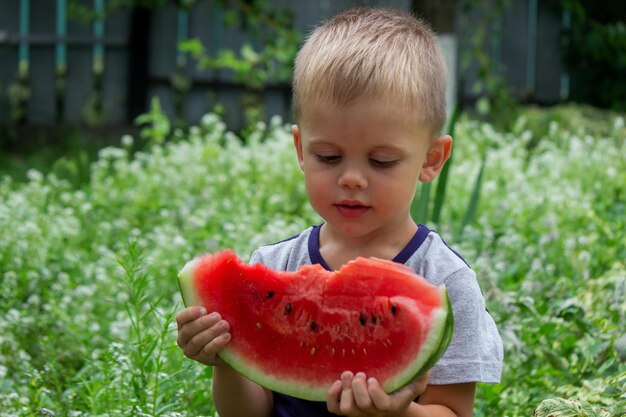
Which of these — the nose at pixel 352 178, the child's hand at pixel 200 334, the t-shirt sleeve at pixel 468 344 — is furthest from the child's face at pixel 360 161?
the child's hand at pixel 200 334

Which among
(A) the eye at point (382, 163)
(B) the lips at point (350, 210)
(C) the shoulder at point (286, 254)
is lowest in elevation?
(C) the shoulder at point (286, 254)

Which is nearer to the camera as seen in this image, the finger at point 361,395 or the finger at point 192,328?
the finger at point 361,395

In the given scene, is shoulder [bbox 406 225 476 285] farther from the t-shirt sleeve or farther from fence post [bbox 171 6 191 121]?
fence post [bbox 171 6 191 121]

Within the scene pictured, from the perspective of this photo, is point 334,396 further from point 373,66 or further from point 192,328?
point 373,66

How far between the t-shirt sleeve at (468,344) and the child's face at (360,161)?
0.72ft

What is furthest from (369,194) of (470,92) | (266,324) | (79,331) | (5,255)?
(470,92)

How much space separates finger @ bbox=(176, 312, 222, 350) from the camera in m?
2.21

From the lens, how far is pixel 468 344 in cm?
229

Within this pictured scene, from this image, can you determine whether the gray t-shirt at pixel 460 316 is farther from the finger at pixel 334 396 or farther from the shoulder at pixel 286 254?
the finger at pixel 334 396

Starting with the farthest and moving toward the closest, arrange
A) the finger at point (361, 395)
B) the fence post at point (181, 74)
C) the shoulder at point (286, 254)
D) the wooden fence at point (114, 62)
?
1. the fence post at point (181, 74)
2. the wooden fence at point (114, 62)
3. the shoulder at point (286, 254)
4. the finger at point (361, 395)

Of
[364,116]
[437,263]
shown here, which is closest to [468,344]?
[437,263]

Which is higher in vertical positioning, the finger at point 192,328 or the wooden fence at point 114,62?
the finger at point 192,328

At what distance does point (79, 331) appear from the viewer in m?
3.79

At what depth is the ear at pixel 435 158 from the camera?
96.6 inches
